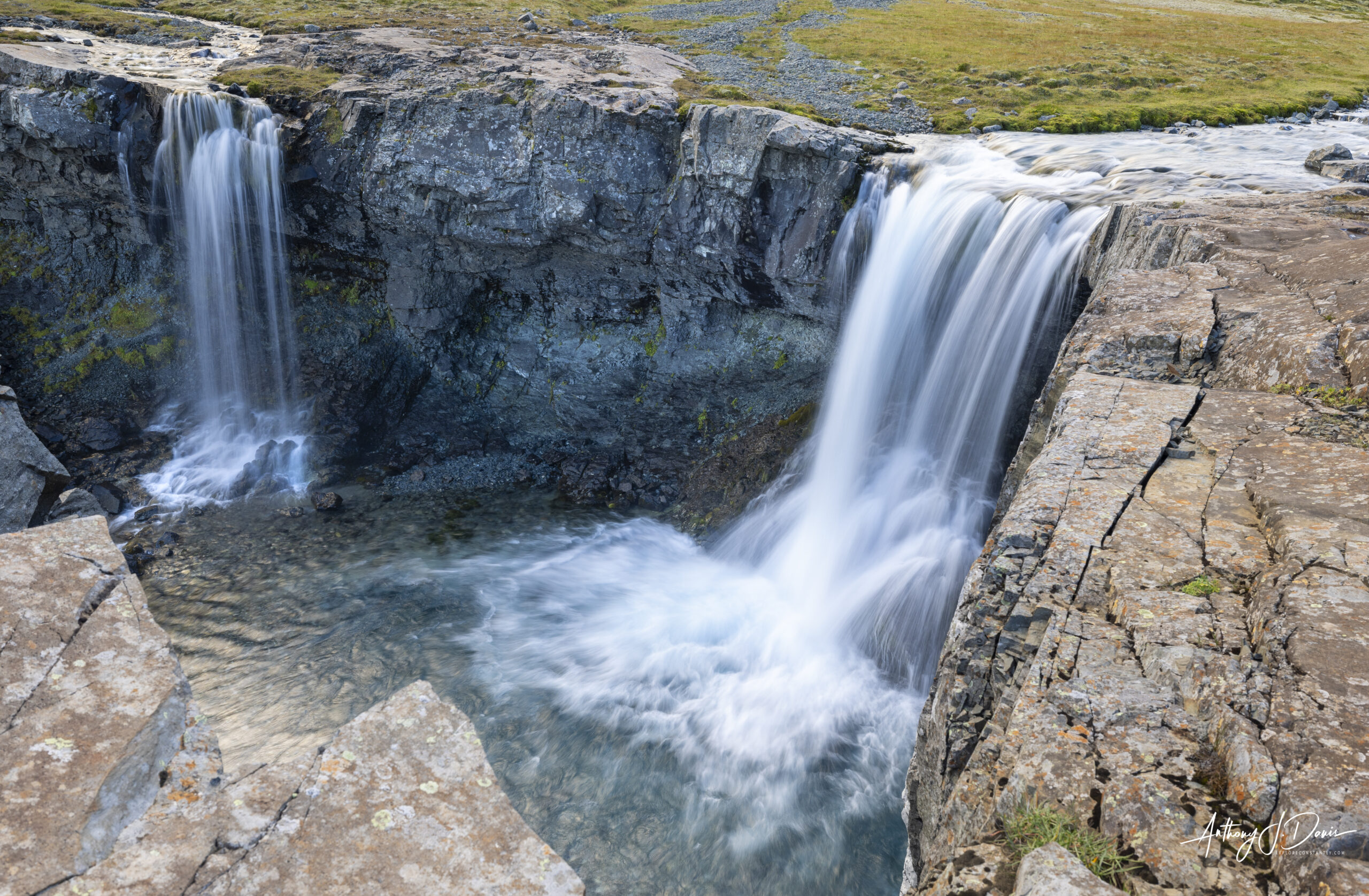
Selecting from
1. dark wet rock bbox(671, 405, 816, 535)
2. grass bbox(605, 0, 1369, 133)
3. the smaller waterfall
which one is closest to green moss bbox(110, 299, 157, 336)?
the smaller waterfall

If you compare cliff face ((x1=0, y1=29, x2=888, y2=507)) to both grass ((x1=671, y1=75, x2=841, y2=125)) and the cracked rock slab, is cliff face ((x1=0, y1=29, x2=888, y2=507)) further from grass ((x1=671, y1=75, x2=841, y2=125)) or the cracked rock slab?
the cracked rock slab

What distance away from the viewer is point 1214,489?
6.71 metres

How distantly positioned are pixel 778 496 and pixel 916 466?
406cm

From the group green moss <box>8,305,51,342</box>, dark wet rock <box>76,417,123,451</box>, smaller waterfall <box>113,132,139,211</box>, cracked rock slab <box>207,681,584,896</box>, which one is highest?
smaller waterfall <box>113,132,139,211</box>

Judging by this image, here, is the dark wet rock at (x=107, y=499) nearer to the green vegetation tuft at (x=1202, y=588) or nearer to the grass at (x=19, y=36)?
the grass at (x=19, y=36)

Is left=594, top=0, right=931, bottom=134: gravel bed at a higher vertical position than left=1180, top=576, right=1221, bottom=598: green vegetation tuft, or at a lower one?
higher

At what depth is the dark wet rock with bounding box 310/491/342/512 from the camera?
2011 centimetres

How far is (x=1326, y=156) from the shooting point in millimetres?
18328

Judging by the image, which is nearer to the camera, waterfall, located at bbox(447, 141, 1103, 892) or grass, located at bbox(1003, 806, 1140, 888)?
grass, located at bbox(1003, 806, 1140, 888)

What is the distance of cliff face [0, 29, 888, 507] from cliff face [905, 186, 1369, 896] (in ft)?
34.8

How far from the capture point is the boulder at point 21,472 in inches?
684

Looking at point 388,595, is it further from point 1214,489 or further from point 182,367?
point 1214,489

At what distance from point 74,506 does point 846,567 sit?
18.7m

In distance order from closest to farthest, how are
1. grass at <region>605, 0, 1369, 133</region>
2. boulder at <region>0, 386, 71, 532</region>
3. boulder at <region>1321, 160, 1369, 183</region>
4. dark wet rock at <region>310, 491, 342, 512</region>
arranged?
boulder at <region>1321, 160, 1369, 183</region> < boulder at <region>0, 386, 71, 532</region> < dark wet rock at <region>310, 491, 342, 512</region> < grass at <region>605, 0, 1369, 133</region>
